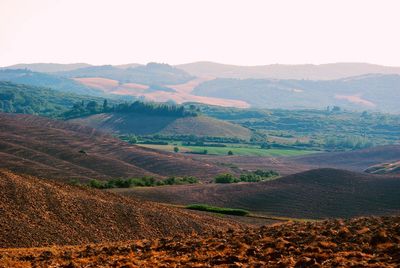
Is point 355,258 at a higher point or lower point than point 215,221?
higher

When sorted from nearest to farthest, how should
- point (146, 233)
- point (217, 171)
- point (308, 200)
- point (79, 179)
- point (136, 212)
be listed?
point (146, 233)
point (136, 212)
point (308, 200)
point (79, 179)
point (217, 171)

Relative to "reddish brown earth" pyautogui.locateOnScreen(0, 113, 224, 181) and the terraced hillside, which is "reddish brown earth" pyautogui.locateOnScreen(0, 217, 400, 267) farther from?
"reddish brown earth" pyautogui.locateOnScreen(0, 113, 224, 181)

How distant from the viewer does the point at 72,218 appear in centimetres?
5334

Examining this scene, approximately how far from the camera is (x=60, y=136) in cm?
16600

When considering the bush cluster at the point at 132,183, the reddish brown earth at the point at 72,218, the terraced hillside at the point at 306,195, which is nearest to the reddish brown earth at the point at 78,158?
the bush cluster at the point at 132,183

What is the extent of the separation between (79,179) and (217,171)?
47006 millimetres

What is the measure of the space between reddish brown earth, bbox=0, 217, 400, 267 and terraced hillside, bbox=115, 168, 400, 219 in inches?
1848

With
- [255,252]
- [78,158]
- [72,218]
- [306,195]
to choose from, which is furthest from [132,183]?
[255,252]

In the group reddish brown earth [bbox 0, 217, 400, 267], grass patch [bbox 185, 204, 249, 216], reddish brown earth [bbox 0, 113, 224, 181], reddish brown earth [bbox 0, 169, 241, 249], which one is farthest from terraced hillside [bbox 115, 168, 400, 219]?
reddish brown earth [bbox 0, 217, 400, 267]

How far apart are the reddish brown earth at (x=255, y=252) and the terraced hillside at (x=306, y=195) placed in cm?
4693

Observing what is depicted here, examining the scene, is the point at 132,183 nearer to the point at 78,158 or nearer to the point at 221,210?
the point at 221,210

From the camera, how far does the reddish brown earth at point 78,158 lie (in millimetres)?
119606

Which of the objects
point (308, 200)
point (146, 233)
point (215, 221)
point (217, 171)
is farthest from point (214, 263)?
point (217, 171)

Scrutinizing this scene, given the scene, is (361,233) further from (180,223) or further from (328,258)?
(180,223)
